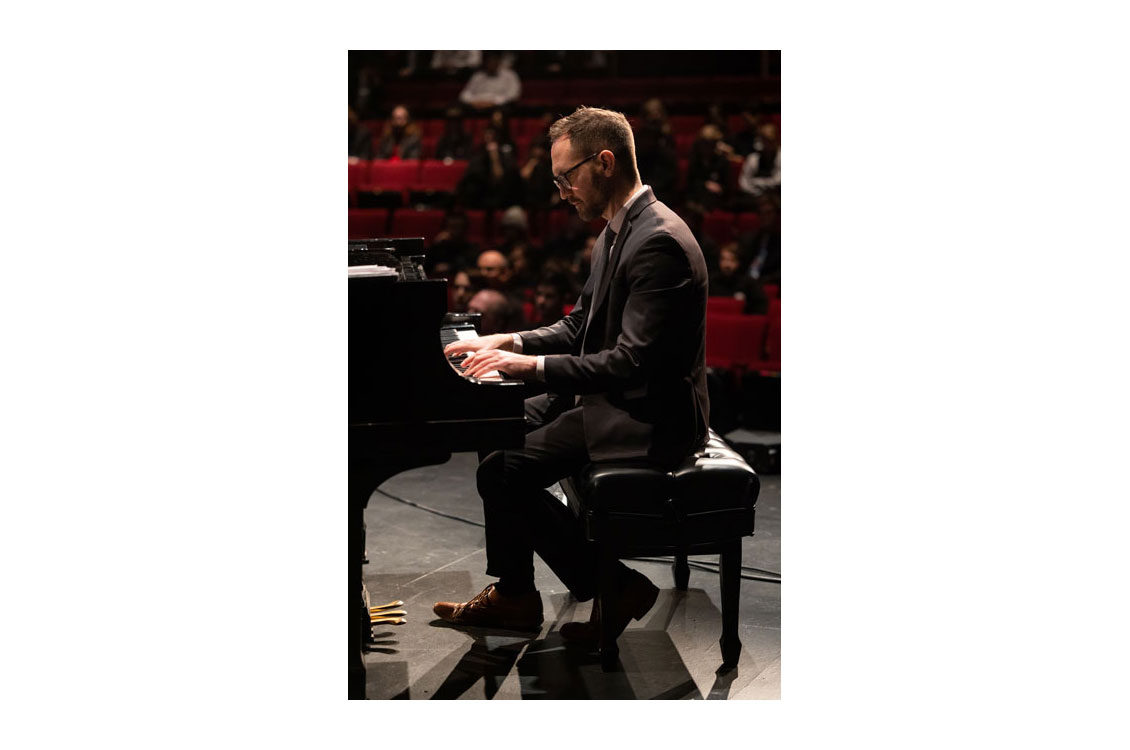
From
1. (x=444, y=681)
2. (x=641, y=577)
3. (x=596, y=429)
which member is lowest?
(x=444, y=681)

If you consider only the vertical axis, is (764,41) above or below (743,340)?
above

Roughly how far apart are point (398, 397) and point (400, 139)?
22.2 ft

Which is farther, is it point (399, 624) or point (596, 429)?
point (399, 624)

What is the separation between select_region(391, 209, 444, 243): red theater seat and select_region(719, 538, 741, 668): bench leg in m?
5.33

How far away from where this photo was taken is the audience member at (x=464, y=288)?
19.6ft

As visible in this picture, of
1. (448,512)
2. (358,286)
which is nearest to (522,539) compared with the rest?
(358,286)

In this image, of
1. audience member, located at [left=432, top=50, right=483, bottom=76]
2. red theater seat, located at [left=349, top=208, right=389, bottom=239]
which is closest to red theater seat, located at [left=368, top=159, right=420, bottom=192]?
red theater seat, located at [left=349, top=208, right=389, bottom=239]

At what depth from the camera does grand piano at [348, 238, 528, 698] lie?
2.55 m

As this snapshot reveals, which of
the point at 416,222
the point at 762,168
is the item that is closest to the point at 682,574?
the point at 416,222

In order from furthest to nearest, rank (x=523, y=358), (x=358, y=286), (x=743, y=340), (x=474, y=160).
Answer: (x=474, y=160), (x=743, y=340), (x=523, y=358), (x=358, y=286)

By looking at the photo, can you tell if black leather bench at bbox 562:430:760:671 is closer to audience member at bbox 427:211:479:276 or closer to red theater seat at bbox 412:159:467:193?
audience member at bbox 427:211:479:276

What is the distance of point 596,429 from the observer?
2893mm

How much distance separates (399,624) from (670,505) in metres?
0.94

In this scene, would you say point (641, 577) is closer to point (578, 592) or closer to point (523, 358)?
point (578, 592)
